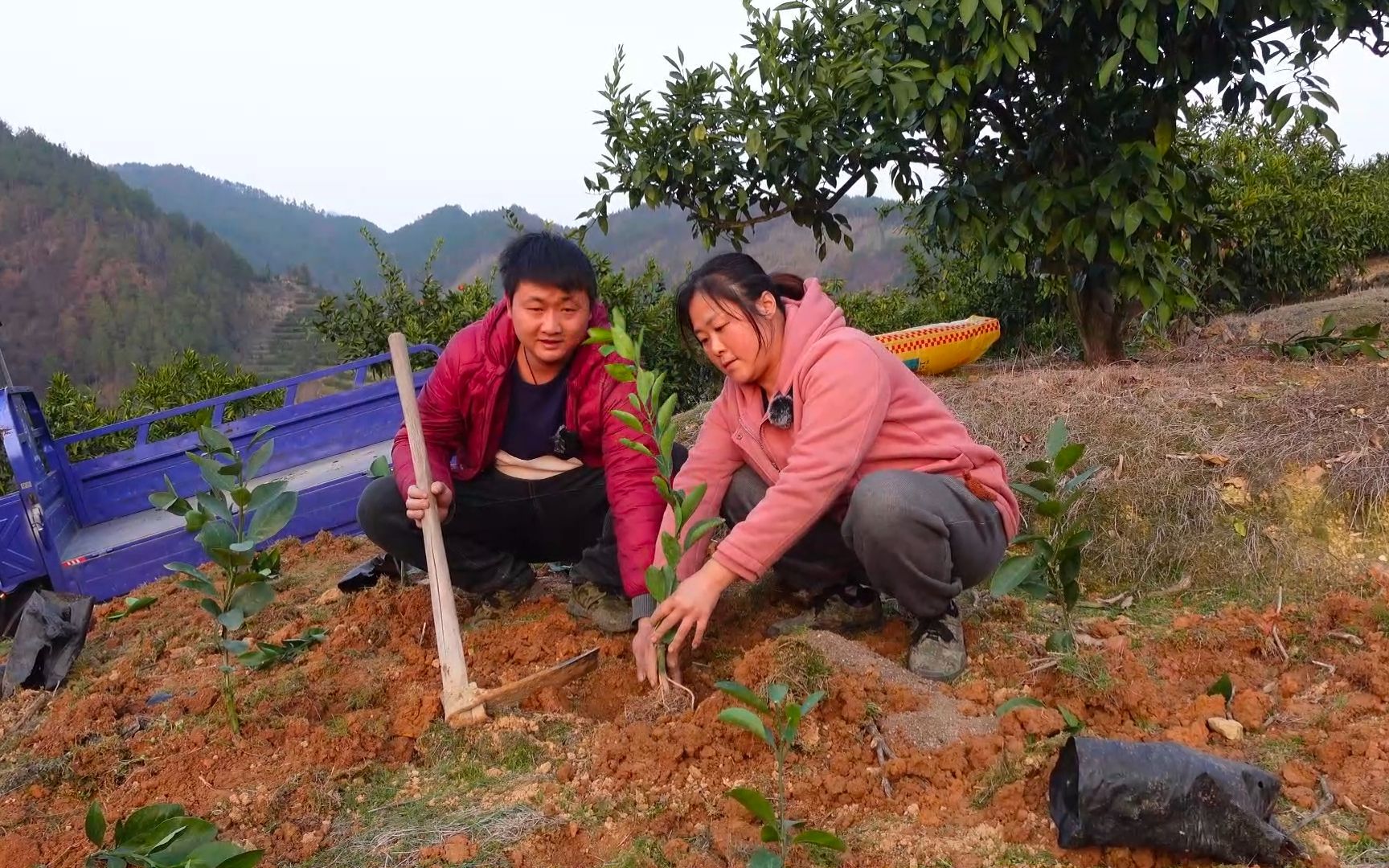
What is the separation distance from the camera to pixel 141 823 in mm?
1321

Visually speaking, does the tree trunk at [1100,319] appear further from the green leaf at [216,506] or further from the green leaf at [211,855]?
the green leaf at [211,855]

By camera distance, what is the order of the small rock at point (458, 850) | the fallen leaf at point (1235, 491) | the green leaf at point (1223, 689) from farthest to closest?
the fallen leaf at point (1235, 491)
the green leaf at point (1223, 689)
the small rock at point (458, 850)

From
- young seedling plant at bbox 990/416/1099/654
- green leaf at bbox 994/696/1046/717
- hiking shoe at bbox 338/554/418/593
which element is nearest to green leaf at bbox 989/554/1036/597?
young seedling plant at bbox 990/416/1099/654

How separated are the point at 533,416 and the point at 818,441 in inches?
38.5

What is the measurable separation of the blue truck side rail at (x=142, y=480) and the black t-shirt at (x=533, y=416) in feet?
5.14

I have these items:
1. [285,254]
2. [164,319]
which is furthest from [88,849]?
[285,254]

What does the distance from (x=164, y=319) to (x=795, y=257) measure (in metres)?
7.22

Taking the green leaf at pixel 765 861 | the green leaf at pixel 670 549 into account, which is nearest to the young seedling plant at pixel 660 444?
the green leaf at pixel 670 549

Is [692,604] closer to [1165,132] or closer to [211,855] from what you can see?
[211,855]

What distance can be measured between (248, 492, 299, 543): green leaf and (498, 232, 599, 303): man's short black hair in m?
0.75

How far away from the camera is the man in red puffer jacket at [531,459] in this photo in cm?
235

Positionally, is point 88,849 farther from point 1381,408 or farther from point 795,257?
point 795,257

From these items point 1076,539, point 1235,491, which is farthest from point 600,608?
point 1235,491

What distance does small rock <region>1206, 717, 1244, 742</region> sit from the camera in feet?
5.81
